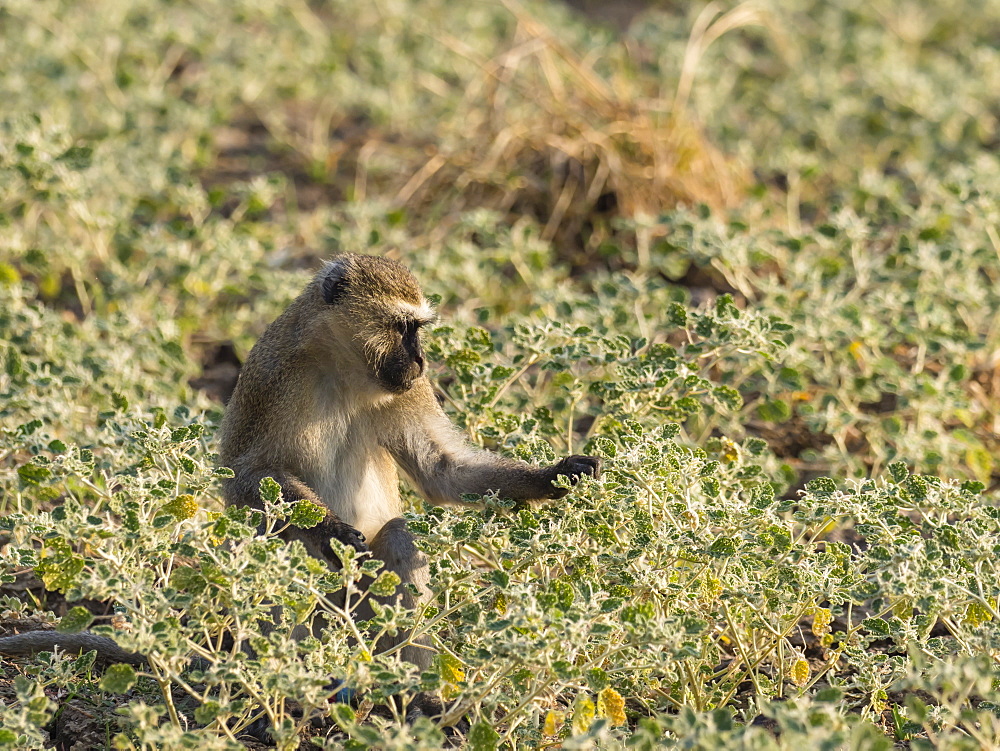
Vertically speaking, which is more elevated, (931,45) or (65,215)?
(931,45)

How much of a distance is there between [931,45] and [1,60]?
7730mm

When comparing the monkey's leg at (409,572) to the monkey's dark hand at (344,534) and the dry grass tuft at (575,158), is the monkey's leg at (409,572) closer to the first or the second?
the monkey's dark hand at (344,534)

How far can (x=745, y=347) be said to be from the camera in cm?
453

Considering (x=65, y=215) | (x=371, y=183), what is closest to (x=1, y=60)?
(x=65, y=215)

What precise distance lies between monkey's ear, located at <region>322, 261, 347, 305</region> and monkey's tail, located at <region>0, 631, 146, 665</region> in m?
1.36

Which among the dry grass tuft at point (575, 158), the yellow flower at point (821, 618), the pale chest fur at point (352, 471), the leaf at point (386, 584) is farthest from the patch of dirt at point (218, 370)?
the yellow flower at point (821, 618)

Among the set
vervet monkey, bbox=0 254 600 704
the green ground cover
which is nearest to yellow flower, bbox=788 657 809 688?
the green ground cover

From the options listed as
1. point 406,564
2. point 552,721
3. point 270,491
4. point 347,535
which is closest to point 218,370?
point 406,564

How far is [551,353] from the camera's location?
4.62 metres

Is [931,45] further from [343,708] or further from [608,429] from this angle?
[343,708]

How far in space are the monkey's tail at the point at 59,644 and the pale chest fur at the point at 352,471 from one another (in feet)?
2.72

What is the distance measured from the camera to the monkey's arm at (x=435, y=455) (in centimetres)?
436

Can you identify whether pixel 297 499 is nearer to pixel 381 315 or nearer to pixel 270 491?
pixel 270 491

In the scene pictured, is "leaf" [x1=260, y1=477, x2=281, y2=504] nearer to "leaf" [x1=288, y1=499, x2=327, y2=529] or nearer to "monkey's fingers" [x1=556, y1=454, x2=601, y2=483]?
"leaf" [x1=288, y1=499, x2=327, y2=529]
